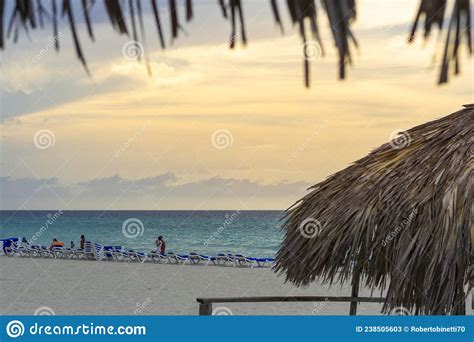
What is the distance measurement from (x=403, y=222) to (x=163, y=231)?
51473 millimetres

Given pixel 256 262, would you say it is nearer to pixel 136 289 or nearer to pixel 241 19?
pixel 136 289

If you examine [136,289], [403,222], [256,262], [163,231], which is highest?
[163,231]

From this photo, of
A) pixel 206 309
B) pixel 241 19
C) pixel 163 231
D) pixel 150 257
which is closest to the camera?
pixel 241 19

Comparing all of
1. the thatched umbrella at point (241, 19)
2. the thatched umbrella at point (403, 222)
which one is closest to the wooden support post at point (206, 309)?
the thatched umbrella at point (403, 222)

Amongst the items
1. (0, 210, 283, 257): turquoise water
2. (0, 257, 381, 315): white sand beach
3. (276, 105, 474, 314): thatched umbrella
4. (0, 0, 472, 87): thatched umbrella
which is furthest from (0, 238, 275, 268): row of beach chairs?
(0, 0, 472, 87): thatched umbrella

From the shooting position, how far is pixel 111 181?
156 ft

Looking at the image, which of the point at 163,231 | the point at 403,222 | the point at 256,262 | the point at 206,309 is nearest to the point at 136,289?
the point at 256,262

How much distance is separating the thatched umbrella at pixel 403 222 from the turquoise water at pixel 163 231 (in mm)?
33047

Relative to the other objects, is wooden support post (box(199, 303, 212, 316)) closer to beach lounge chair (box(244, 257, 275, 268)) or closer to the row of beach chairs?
the row of beach chairs

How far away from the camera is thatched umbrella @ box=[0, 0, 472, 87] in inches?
49.2

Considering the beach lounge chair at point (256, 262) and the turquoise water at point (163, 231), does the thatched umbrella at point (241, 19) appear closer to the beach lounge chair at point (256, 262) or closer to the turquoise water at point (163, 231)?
the beach lounge chair at point (256, 262)

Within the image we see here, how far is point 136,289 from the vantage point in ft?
59.1

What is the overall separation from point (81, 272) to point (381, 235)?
19.4 m
